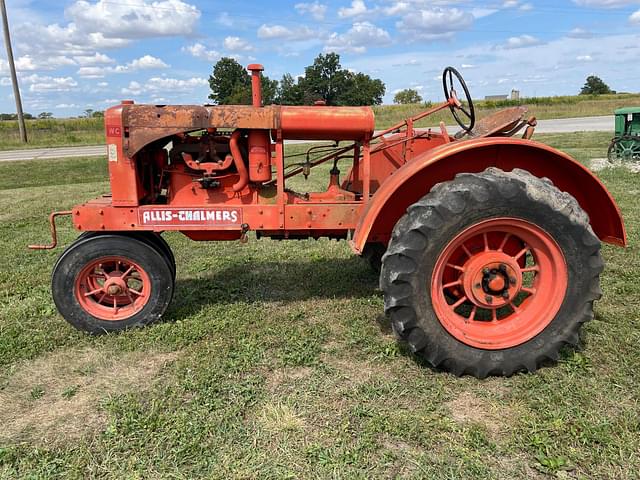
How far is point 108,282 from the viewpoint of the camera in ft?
11.1

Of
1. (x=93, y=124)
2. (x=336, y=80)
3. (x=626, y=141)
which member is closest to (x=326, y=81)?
(x=336, y=80)

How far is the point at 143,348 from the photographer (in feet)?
10.6

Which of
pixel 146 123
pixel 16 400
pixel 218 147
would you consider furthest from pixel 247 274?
pixel 16 400

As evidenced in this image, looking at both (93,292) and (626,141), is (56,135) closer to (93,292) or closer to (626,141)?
(626,141)

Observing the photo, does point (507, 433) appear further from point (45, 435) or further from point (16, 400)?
point (16, 400)

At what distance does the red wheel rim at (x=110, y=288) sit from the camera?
3.36m

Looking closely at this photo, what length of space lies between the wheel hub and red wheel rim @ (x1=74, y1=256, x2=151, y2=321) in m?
2.07

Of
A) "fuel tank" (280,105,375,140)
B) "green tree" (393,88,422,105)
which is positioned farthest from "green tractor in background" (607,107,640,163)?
"green tree" (393,88,422,105)

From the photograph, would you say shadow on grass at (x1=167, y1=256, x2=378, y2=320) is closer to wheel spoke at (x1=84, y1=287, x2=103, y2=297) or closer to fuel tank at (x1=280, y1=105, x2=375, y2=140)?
wheel spoke at (x1=84, y1=287, x2=103, y2=297)

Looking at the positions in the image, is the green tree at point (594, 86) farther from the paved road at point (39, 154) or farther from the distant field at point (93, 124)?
the paved road at point (39, 154)

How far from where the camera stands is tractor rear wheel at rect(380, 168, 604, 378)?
2.67m

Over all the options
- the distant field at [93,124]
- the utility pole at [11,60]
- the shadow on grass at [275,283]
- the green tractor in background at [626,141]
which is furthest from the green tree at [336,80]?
the shadow on grass at [275,283]

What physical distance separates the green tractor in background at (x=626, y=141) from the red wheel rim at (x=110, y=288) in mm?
10858

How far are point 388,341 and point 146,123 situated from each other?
208 cm
